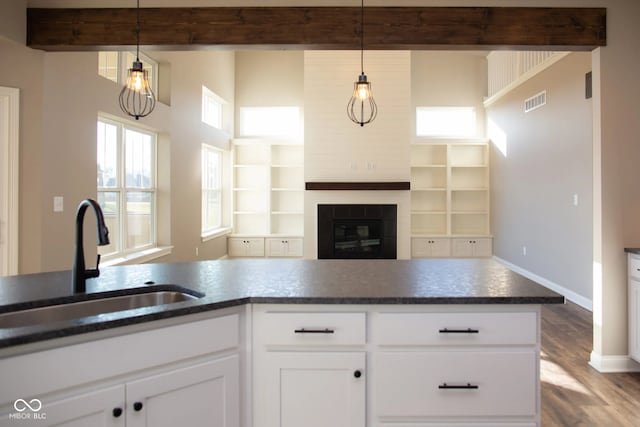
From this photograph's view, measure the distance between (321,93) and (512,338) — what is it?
5.65 meters

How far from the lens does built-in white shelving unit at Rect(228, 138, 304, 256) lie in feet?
26.0

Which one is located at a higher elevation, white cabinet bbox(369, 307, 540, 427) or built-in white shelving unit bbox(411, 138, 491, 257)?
built-in white shelving unit bbox(411, 138, 491, 257)

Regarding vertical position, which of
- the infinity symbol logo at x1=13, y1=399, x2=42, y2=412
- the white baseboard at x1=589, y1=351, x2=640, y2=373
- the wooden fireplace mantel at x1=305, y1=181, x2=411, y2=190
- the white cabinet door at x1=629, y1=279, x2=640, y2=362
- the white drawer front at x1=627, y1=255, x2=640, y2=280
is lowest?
the white baseboard at x1=589, y1=351, x2=640, y2=373

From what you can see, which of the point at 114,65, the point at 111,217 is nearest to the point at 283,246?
the point at 111,217

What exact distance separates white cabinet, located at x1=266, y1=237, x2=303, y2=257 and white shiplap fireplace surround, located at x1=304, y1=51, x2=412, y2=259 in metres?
1.30

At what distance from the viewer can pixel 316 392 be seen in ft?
5.37

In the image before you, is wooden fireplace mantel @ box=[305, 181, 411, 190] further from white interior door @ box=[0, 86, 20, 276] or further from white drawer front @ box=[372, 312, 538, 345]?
white drawer front @ box=[372, 312, 538, 345]

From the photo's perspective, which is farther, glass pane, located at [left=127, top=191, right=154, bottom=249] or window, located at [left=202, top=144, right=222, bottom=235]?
window, located at [left=202, top=144, right=222, bottom=235]

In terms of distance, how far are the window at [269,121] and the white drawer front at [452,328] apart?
22.4 ft

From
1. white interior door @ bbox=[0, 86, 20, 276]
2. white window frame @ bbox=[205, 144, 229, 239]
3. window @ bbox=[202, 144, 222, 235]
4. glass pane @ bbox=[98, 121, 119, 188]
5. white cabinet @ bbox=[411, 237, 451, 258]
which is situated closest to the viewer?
white interior door @ bbox=[0, 86, 20, 276]

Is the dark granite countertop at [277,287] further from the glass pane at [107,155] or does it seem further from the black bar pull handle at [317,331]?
the glass pane at [107,155]

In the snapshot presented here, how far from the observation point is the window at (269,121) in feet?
26.6

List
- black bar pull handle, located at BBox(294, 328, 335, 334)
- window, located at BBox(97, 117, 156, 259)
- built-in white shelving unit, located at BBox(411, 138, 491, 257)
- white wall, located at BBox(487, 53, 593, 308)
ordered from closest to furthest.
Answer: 1. black bar pull handle, located at BBox(294, 328, 335, 334)
2. window, located at BBox(97, 117, 156, 259)
3. white wall, located at BBox(487, 53, 593, 308)
4. built-in white shelving unit, located at BBox(411, 138, 491, 257)

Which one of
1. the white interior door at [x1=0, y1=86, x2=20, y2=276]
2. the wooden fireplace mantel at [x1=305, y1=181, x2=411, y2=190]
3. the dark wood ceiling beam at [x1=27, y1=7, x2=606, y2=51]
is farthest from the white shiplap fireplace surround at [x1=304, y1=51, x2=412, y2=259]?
the white interior door at [x1=0, y1=86, x2=20, y2=276]
